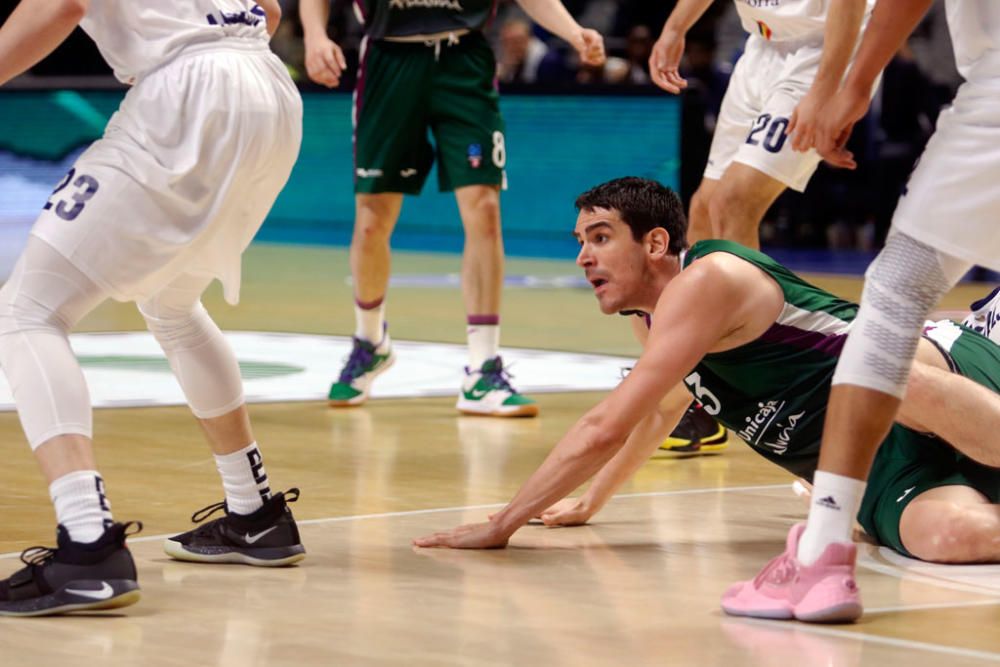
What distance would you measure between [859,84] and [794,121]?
334 millimetres

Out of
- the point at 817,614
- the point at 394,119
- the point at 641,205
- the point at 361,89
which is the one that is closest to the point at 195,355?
the point at 641,205

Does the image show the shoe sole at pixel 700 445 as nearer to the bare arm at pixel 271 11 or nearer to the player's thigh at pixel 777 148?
the player's thigh at pixel 777 148

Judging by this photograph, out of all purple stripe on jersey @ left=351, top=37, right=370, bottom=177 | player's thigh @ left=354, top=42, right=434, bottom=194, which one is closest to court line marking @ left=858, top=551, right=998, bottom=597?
player's thigh @ left=354, top=42, right=434, bottom=194

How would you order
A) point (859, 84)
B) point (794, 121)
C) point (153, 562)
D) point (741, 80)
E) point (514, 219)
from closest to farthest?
1. point (859, 84)
2. point (794, 121)
3. point (153, 562)
4. point (741, 80)
5. point (514, 219)

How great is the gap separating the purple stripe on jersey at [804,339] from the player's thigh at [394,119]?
3.42m

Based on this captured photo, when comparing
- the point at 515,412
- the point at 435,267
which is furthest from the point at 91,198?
the point at 435,267

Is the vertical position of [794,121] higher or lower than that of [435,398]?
higher

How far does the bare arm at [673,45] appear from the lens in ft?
22.4

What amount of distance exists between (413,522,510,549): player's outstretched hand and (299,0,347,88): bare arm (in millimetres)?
3005

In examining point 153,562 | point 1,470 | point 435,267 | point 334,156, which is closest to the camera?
point 153,562

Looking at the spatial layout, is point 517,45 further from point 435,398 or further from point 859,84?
point 859,84

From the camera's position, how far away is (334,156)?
58.1ft

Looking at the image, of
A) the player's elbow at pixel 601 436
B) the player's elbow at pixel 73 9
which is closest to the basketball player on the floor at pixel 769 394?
the player's elbow at pixel 601 436

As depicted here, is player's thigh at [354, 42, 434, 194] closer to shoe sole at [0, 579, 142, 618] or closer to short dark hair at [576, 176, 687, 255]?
short dark hair at [576, 176, 687, 255]
